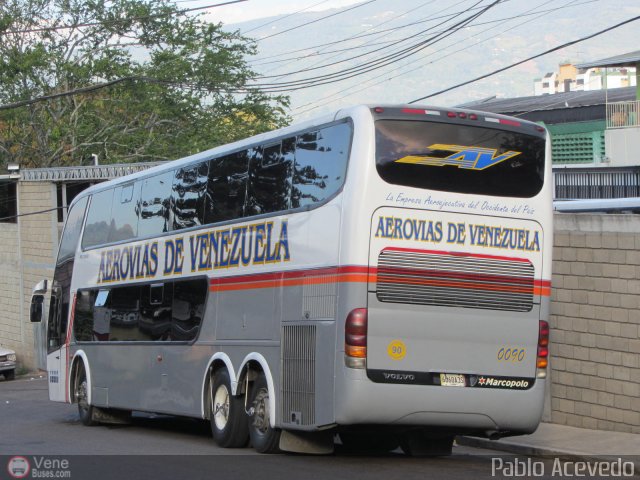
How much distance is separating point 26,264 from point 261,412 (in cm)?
3168

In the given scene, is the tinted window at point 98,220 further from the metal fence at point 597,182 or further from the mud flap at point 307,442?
the metal fence at point 597,182

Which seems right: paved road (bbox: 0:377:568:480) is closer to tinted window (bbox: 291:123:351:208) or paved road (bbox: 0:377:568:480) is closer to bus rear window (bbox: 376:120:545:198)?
tinted window (bbox: 291:123:351:208)

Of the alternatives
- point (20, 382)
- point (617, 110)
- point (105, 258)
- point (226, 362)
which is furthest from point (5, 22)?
point (226, 362)

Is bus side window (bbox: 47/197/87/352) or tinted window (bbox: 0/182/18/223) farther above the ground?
tinted window (bbox: 0/182/18/223)

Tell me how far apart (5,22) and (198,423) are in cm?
3683

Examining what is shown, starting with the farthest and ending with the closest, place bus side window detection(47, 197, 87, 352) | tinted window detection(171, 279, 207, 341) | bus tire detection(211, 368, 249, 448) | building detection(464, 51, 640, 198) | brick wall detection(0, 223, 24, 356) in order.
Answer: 1. brick wall detection(0, 223, 24, 356)
2. building detection(464, 51, 640, 198)
3. bus side window detection(47, 197, 87, 352)
4. tinted window detection(171, 279, 207, 341)
5. bus tire detection(211, 368, 249, 448)

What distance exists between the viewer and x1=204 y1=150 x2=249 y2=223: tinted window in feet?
48.0

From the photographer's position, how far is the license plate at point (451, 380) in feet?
40.2

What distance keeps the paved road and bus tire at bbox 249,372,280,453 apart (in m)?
0.17

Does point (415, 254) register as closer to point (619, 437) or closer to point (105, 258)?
point (619, 437)

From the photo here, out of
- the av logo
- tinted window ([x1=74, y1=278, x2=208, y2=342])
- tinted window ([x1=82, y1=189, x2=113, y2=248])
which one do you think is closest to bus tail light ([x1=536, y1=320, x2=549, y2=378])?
the av logo

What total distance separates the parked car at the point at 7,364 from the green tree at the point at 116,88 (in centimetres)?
1571

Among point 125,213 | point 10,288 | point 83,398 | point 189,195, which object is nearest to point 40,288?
point 83,398

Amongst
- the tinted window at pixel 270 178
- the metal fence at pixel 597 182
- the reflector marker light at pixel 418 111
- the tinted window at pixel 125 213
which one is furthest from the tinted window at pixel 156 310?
the metal fence at pixel 597 182
